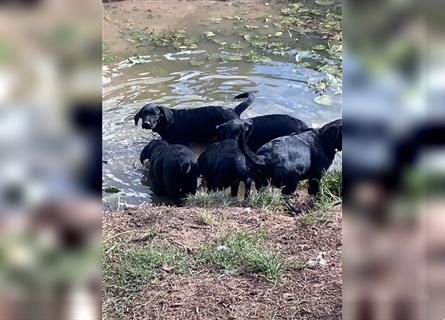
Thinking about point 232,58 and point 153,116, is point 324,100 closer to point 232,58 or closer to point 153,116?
point 232,58

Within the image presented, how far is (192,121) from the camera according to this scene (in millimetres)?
5738

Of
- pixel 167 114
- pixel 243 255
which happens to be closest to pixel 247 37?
pixel 167 114

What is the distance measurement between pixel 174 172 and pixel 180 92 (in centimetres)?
216

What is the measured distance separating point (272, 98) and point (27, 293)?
5562mm

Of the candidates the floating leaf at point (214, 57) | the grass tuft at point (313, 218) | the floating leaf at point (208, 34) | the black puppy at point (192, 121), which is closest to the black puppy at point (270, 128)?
the black puppy at point (192, 121)

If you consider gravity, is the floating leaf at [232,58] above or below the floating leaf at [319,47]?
below

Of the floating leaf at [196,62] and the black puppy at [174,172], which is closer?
the black puppy at [174,172]

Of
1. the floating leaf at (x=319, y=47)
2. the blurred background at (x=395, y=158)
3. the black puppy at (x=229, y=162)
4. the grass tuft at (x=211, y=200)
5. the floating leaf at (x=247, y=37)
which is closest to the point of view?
the blurred background at (x=395, y=158)

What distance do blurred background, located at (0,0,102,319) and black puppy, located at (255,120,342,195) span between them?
3.48 meters

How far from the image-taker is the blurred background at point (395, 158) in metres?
1.00

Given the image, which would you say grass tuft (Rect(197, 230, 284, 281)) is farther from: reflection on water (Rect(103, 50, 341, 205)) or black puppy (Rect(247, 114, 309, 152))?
black puppy (Rect(247, 114, 309, 152))

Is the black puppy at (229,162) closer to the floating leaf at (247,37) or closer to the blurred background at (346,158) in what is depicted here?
the blurred background at (346,158)

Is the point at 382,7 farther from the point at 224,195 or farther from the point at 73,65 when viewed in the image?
the point at 224,195

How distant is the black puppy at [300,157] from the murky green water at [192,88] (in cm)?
103
